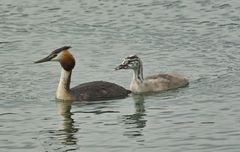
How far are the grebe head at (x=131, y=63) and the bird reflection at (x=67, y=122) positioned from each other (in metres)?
1.91

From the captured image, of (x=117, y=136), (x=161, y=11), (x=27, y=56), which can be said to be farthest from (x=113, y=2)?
(x=117, y=136)

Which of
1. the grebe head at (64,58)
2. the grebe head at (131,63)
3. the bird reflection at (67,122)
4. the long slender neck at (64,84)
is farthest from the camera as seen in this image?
the grebe head at (131,63)

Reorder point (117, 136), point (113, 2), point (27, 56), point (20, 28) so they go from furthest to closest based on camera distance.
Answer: point (113, 2)
point (20, 28)
point (27, 56)
point (117, 136)

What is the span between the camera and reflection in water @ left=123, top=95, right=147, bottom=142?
1927cm

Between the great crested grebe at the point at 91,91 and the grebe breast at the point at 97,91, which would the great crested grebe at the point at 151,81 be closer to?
the great crested grebe at the point at 91,91

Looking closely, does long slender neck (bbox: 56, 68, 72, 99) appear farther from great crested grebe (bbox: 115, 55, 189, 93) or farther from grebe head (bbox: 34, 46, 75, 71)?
great crested grebe (bbox: 115, 55, 189, 93)

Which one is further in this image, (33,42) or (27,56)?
(33,42)

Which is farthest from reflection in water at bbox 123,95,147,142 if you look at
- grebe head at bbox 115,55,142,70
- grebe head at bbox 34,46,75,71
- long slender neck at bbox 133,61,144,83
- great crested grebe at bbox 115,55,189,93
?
grebe head at bbox 34,46,75,71

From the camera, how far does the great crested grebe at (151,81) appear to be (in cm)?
2394

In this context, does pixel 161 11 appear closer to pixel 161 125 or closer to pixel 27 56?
pixel 27 56

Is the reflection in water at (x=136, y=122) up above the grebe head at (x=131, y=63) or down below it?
below

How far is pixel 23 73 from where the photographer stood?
2528 centimetres

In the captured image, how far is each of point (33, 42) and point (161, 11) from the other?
557cm

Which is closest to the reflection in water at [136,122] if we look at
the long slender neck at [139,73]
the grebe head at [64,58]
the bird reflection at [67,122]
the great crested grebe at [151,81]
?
the bird reflection at [67,122]
